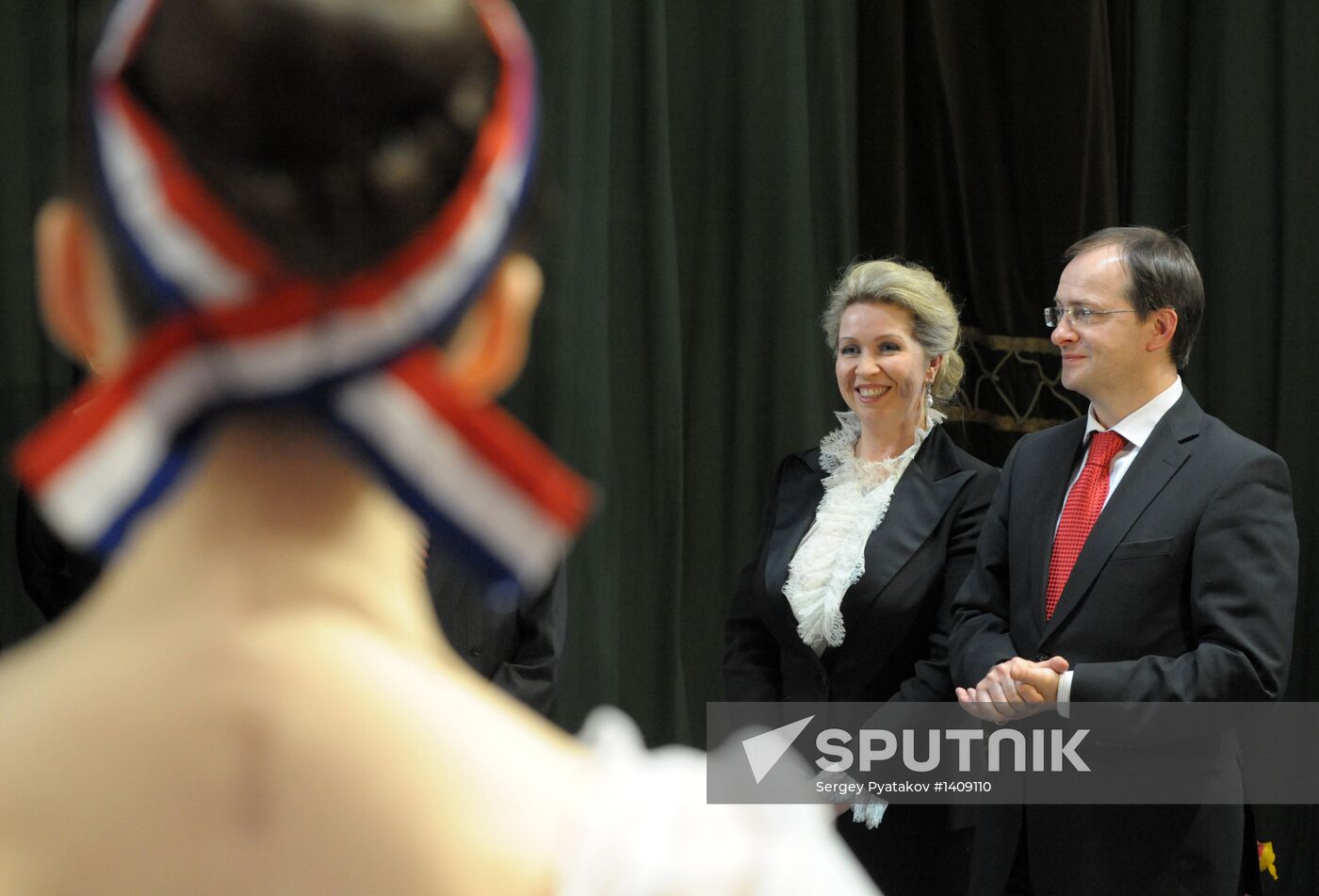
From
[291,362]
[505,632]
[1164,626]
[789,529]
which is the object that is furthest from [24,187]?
[291,362]

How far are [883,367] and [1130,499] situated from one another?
62cm

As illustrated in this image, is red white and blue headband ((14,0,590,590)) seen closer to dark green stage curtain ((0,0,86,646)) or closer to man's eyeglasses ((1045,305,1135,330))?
man's eyeglasses ((1045,305,1135,330))

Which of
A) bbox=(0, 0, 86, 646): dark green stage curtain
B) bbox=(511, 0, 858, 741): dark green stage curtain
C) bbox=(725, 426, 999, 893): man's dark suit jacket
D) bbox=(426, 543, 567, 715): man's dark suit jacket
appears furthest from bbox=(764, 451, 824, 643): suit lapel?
bbox=(0, 0, 86, 646): dark green stage curtain

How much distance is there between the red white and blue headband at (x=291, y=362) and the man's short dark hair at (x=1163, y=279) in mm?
2425

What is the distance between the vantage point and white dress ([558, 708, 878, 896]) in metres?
0.60

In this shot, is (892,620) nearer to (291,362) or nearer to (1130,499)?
(1130,499)

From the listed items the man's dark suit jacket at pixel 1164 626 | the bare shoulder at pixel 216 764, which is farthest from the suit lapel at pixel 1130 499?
the bare shoulder at pixel 216 764

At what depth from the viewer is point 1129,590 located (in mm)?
2549

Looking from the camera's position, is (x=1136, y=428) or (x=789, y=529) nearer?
(x=1136, y=428)

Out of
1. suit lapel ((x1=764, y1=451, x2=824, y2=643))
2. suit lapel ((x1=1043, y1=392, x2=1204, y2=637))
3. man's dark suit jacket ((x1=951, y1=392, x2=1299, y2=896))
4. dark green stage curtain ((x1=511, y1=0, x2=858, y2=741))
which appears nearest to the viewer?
man's dark suit jacket ((x1=951, y1=392, x2=1299, y2=896))

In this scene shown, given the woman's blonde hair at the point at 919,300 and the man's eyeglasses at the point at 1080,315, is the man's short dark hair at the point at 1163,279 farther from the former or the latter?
the woman's blonde hair at the point at 919,300

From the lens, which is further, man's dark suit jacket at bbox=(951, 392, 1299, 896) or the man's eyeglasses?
the man's eyeglasses

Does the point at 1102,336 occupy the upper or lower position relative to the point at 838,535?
upper

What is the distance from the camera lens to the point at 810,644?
2.88m
